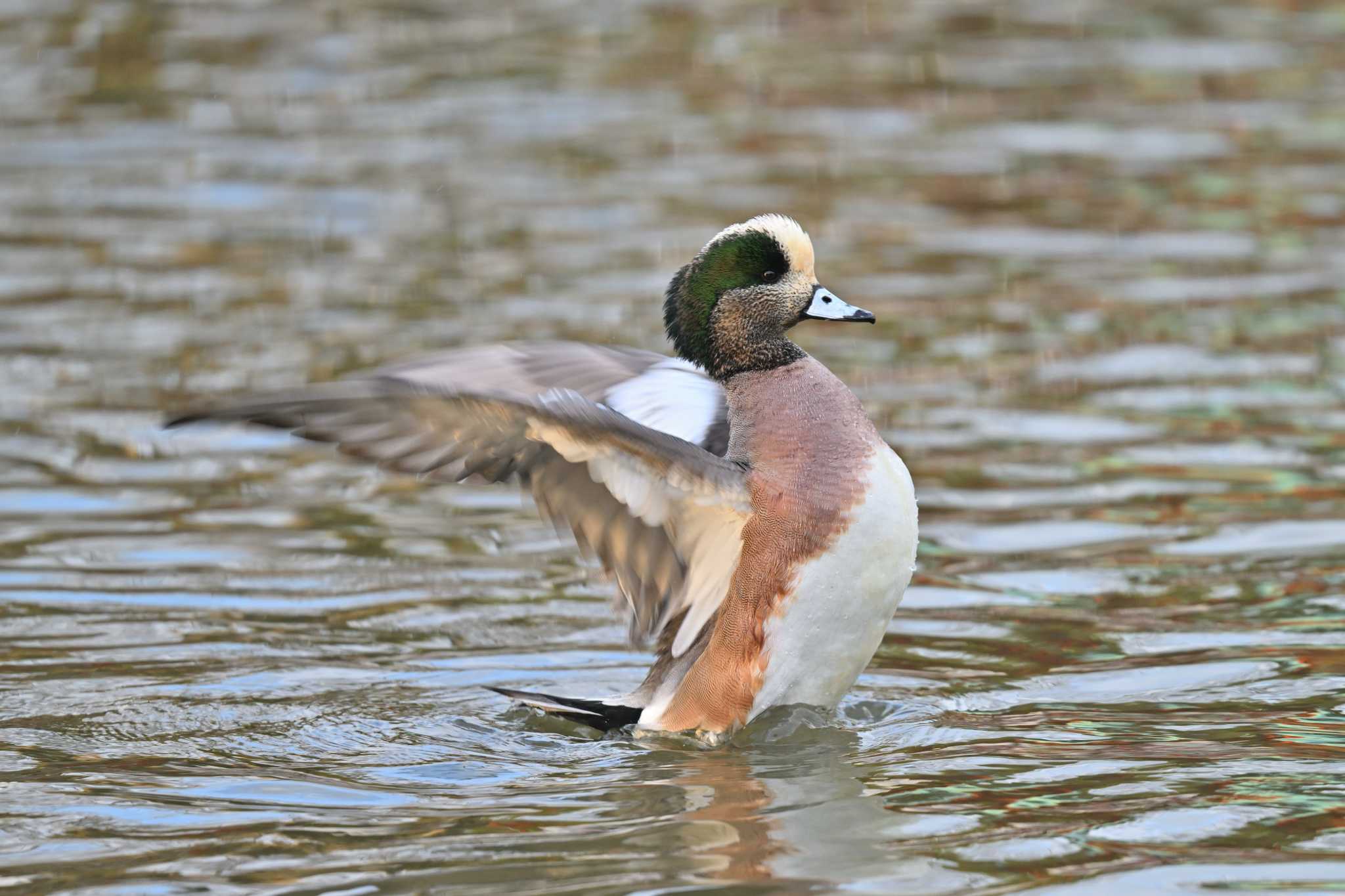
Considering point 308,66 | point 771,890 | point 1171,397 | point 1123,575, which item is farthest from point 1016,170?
point 771,890

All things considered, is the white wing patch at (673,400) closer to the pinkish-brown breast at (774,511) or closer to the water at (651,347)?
the pinkish-brown breast at (774,511)

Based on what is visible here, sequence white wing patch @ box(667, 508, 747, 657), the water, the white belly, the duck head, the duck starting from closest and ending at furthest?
the water → the duck → the white belly → white wing patch @ box(667, 508, 747, 657) → the duck head

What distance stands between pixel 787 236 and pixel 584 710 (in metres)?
1.29

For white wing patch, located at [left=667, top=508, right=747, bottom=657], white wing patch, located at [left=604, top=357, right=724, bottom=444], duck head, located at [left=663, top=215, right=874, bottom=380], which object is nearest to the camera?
white wing patch, located at [left=667, top=508, right=747, bottom=657]

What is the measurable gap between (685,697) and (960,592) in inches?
61.0

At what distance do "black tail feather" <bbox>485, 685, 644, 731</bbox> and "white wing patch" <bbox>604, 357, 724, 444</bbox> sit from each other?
775mm

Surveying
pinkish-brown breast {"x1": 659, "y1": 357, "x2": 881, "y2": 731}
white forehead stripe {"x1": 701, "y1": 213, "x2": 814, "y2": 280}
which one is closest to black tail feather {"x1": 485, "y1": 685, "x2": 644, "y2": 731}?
A: pinkish-brown breast {"x1": 659, "y1": 357, "x2": 881, "y2": 731}

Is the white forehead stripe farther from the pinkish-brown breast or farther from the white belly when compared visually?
the white belly

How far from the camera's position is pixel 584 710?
5254 millimetres

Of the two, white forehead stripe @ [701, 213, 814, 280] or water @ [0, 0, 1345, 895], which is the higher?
white forehead stripe @ [701, 213, 814, 280]

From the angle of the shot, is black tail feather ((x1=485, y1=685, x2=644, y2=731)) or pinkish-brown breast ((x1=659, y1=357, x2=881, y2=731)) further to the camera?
black tail feather ((x1=485, y1=685, x2=644, y2=731))

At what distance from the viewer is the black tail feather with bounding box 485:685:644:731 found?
5.18m

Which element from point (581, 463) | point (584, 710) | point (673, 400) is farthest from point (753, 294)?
point (584, 710)

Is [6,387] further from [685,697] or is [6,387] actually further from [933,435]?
[685,697]
